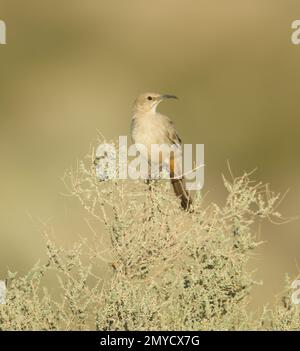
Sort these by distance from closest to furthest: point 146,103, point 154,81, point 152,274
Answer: point 152,274, point 146,103, point 154,81

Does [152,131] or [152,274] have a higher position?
[152,131]

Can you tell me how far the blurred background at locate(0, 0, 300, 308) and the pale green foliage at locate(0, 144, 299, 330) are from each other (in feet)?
26.1

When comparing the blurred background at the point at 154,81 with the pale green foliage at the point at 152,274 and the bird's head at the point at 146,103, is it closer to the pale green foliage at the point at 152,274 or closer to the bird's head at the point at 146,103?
the bird's head at the point at 146,103

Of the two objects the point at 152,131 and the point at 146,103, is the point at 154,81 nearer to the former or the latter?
the point at 146,103

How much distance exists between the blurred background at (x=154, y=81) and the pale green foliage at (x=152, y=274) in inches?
314

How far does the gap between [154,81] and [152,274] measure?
10651 millimetres

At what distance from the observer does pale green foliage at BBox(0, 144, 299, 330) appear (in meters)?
6.15

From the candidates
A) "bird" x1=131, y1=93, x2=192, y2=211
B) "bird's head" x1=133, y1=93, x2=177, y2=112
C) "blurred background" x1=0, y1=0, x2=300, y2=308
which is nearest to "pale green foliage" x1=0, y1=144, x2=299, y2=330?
"bird" x1=131, y1=93, x2=192, y2=211

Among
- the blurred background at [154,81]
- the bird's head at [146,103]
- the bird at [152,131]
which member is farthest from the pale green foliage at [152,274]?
the blurred background at [154,81]

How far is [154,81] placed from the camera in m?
17.0

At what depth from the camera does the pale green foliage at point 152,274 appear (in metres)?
6.15

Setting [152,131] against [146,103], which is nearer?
[152,131]

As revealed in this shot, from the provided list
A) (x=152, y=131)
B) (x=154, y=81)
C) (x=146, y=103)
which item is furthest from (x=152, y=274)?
(x=154, y=81)
